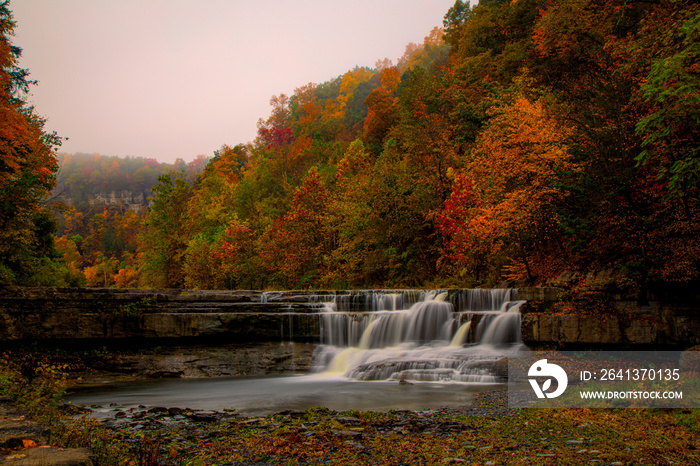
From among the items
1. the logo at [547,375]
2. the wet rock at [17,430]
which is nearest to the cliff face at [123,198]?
the logo at [547,375]

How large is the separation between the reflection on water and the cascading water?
793 mm

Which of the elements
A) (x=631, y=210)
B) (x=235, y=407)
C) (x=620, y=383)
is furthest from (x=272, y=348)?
(x=631, y=210)

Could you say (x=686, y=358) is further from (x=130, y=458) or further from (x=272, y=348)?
(x=272, y=348)

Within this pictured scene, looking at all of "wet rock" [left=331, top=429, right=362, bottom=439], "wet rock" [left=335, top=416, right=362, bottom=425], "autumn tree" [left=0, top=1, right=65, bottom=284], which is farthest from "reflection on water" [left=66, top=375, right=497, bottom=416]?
"autumn tree" [left=0, top=1, right=65, bottom=284]

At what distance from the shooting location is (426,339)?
668 inches

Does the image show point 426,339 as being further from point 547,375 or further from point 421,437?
point 421,437

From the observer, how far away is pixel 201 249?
127 feet

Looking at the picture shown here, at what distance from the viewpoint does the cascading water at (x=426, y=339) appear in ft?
45.3

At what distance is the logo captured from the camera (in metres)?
9.73

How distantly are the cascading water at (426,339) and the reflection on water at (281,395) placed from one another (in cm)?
79

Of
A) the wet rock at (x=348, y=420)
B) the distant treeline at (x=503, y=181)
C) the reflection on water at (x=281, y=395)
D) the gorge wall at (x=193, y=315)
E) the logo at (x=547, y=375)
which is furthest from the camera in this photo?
the gorge wall at (x=193, y=315)

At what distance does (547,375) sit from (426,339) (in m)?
5.95

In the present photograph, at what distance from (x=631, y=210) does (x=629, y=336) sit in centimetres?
351

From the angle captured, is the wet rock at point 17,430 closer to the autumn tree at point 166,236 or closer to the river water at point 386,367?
the river water at point 386,367
